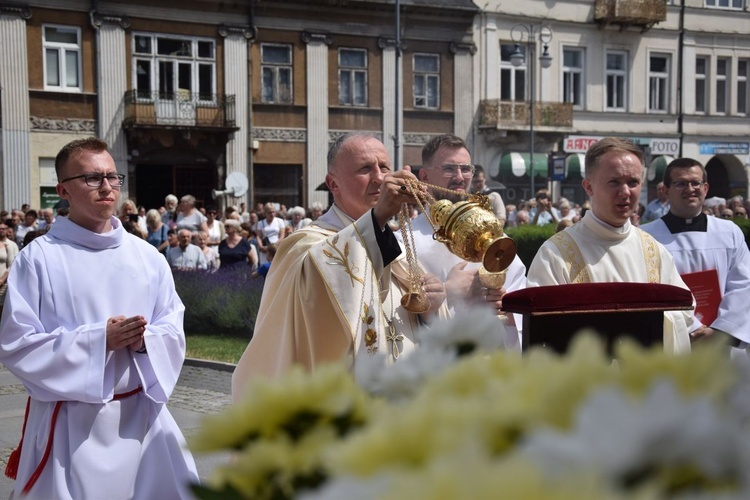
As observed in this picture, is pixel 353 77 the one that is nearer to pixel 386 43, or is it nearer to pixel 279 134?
pixel 386 43

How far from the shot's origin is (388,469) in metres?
0.66

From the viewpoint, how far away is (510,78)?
105 ft

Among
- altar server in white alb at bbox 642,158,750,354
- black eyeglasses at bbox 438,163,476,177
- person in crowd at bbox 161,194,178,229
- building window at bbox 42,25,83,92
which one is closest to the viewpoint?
black eyeglasses at bbox 438,163,476,177

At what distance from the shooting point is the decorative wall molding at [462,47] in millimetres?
30656

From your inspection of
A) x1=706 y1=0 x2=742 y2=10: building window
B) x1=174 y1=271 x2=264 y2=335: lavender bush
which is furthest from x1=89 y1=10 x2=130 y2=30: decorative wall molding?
x1=706 y1=0 x2=742 y2=10: building window

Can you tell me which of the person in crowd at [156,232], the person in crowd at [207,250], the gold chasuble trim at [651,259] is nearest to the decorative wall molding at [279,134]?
the person in crowd at [207,250]

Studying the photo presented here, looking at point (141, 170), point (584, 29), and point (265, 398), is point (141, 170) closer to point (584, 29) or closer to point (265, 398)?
point (584, 29)

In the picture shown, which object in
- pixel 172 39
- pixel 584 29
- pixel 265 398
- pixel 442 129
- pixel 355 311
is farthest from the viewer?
pixel 584 29

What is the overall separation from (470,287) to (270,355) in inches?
32.5

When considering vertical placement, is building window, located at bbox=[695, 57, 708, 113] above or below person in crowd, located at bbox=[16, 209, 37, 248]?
above

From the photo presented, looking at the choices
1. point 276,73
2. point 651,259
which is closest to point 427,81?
point 276,73

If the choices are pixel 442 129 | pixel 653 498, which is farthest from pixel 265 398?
pixel 442 129

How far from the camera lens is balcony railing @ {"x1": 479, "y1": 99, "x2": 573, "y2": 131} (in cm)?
3114

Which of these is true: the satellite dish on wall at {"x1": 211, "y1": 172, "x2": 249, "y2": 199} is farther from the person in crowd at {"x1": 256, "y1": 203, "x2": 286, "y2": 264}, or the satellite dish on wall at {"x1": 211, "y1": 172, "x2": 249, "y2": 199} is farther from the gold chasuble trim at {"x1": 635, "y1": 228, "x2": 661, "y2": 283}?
the gold chasuble trim at {"x1": 635, "y1": 228, "x2": 661, "y2": 283}
